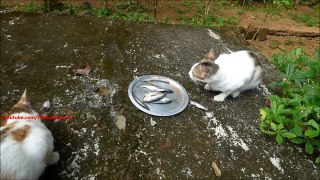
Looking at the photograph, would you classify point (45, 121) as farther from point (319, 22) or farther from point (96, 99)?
point (319, 22)

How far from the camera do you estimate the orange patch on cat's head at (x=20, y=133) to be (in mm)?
2059

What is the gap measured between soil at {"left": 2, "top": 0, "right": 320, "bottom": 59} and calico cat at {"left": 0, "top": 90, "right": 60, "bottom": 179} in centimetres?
492

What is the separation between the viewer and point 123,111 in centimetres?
309

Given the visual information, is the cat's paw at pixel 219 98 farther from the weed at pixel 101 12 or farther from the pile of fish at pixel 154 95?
the weed at pixel 101 12

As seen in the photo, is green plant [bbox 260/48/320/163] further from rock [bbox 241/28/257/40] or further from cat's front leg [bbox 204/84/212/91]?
rock [bbox 241/28/257/40]

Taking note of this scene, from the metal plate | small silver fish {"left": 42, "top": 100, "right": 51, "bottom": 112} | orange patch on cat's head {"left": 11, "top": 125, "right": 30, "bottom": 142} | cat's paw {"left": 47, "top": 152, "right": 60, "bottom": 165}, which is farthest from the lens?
the metal plate

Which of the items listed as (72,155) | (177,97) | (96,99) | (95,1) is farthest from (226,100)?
(95,1)

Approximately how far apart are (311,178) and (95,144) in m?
2.33

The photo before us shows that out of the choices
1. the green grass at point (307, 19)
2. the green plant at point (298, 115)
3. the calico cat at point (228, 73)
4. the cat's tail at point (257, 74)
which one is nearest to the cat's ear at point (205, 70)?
the calico cat at point (228, 73)

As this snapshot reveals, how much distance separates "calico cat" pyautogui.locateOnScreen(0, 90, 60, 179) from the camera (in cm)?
191

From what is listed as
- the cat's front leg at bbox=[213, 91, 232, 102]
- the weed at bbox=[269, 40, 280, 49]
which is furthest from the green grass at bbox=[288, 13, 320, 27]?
the cat's front leg at bbox=[213, 91, 232, 102]

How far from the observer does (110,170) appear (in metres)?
2.54

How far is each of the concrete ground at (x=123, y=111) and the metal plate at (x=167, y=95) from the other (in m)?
0.08

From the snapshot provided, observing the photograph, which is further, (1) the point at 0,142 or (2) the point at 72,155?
(2) the point at 72,155
